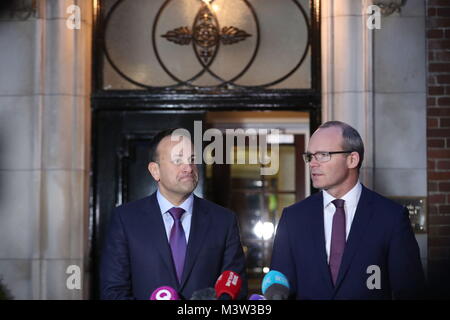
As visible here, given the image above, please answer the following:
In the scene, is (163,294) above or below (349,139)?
below

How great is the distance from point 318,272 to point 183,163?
96 cm

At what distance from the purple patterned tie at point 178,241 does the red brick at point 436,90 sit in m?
3.35

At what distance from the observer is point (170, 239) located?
4551mm

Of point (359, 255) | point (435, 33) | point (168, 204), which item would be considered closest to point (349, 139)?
point (359, 255)

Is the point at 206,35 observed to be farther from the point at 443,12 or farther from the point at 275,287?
the point at 275,287

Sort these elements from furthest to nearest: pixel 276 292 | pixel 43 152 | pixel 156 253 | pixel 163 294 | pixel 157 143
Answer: pixel 43 152, pixel 157 143, pixel 156 253, pixel 163 294, pixel 276 292

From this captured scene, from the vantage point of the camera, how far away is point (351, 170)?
456cm

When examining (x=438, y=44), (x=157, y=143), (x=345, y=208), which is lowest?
(x=345, y=208)

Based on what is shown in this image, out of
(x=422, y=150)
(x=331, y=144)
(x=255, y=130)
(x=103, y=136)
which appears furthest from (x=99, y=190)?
(x=331, y=144)

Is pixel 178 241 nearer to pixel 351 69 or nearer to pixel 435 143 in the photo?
pixel 351 69

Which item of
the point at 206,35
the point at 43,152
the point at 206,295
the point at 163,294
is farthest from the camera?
the point at 206,35

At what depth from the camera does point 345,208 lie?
449cm

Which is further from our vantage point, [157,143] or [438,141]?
[438,141]

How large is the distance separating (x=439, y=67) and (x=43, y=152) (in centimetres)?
358
